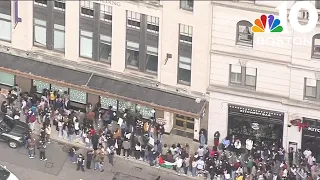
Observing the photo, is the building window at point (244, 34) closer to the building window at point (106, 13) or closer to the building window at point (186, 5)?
→ the building window at point (186, 5)

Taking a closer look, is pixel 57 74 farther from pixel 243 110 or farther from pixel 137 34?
pixel 243 110

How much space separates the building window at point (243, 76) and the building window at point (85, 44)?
10276 millimetres

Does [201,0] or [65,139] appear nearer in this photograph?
[201,0]

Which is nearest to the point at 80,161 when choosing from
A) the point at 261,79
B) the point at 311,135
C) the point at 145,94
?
the point at 145,94

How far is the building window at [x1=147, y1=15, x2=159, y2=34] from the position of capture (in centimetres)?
7038

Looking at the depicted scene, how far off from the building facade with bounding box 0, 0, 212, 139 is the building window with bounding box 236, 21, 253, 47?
6.66 ft

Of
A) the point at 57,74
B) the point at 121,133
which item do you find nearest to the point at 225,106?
the point at 121,133

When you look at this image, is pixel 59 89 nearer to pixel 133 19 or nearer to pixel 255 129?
pixel 133 19

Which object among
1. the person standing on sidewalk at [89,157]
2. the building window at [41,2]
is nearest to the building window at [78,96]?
the person standing on sidewalk at [89,157]

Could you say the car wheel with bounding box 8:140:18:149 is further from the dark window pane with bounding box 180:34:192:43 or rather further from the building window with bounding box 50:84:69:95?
the dark window pane with bounding box 180:34:192:43

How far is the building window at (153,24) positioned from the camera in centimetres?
7038

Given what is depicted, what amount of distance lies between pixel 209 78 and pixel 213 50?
7.47 ft

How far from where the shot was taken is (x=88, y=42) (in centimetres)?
7294

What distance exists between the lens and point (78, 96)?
75938 mm
